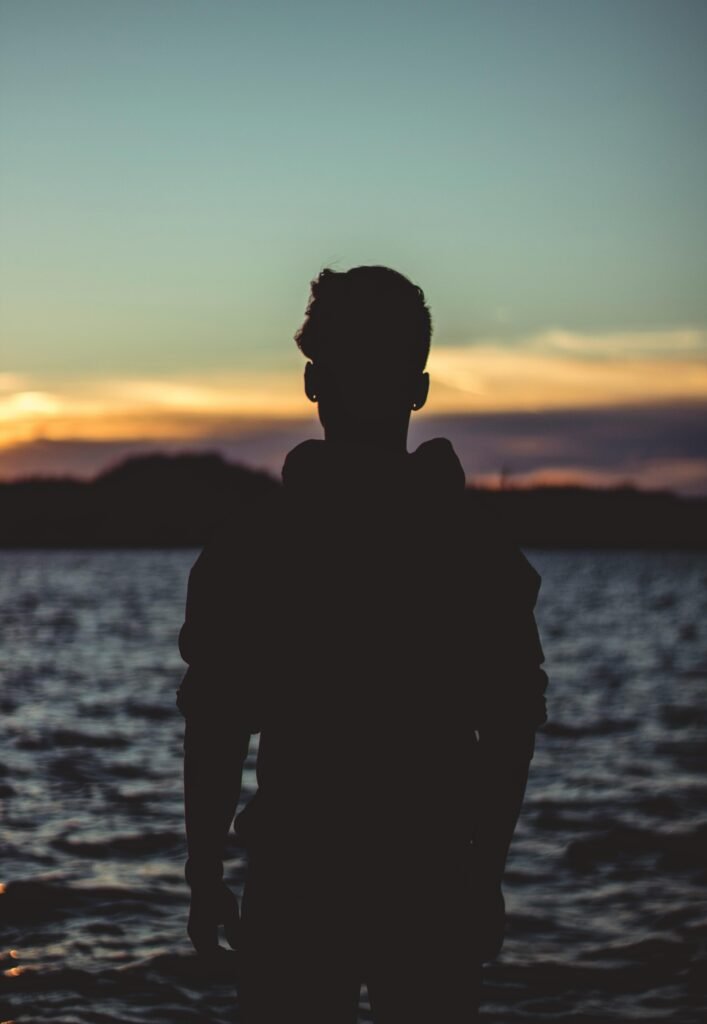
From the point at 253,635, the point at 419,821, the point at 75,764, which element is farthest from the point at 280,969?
the point at 75,764

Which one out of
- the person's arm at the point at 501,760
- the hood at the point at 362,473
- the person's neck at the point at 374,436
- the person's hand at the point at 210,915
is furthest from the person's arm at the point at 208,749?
the person's arm at the point at 501,760

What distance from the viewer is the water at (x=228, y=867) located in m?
7.24

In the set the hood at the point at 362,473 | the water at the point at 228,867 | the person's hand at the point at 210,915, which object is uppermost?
the hood at the point at 362,473

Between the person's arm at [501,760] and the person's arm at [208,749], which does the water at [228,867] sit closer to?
the person's arm at [208,749]

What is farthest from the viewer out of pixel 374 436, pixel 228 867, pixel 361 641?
pixel 228 867

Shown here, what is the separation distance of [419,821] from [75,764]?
13.1 meters

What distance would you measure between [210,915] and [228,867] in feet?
24.5

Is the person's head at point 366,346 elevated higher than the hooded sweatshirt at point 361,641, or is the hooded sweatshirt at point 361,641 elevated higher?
the person's head at point 366,346

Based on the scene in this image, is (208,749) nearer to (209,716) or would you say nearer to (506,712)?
(209,716)

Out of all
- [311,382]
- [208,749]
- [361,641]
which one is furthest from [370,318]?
[208,749]

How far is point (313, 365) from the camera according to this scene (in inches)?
111

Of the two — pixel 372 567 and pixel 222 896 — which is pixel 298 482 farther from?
pixel 222 896

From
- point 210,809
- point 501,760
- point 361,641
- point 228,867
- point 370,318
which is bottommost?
point 228,867

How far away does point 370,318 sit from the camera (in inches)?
108
